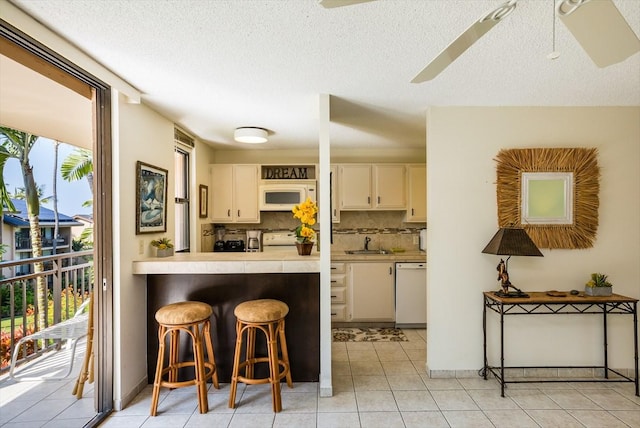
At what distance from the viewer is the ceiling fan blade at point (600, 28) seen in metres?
1.14

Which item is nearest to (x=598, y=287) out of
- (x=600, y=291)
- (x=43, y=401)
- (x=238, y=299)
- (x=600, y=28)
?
(x=600, y=291)

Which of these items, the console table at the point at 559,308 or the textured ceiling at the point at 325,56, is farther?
the console table at the point at 559,308

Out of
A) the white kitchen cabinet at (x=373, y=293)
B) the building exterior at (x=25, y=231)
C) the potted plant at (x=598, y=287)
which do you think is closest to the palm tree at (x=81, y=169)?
the building exterior at (x=25, y=231)

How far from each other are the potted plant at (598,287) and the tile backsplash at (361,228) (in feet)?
7.30

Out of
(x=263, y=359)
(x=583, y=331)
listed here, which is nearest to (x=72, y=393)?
(x=263, y=359)

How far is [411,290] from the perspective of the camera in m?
4.11

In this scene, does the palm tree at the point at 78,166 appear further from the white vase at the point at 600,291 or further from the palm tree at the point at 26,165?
the white vase at the point at 600,291

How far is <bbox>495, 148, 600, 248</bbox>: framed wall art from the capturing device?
285cm

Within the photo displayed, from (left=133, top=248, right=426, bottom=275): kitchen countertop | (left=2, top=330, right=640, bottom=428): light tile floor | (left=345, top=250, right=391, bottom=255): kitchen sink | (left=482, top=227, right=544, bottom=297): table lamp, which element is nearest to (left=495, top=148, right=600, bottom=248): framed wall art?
(left=482, top=227, right=544, bottom=297): table lamp

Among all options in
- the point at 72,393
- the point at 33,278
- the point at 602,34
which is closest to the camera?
the point at 602,34

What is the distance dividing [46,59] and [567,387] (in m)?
4.33

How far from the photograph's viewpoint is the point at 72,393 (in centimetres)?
256

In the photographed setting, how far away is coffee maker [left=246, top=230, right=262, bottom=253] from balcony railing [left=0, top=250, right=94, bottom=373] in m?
1.90

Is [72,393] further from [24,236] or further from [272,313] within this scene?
[272,313]
